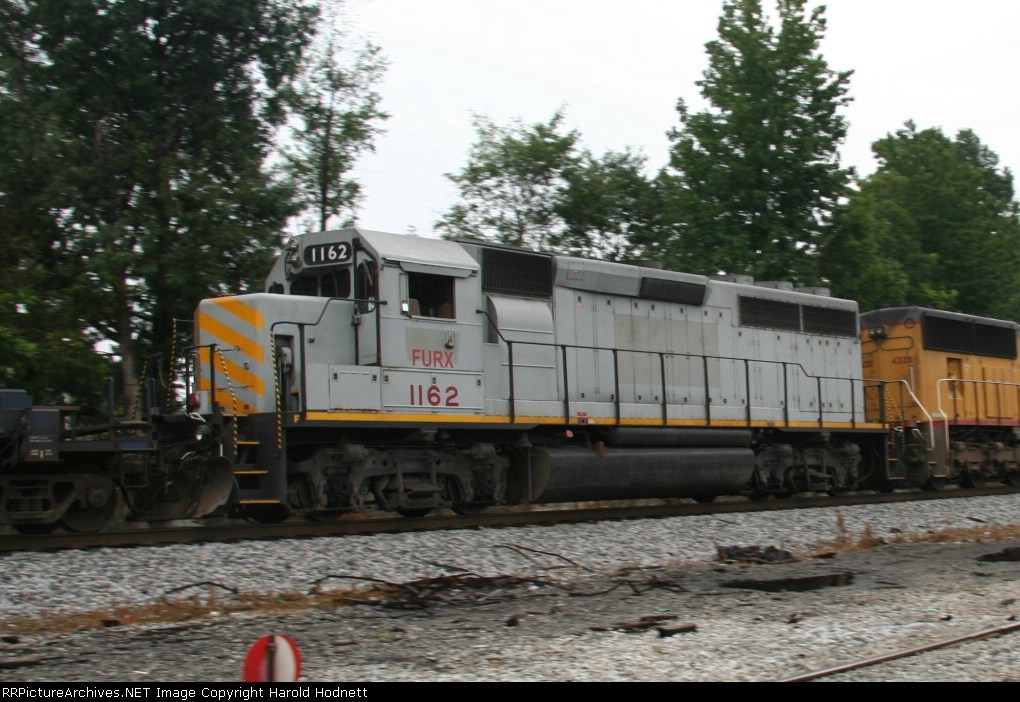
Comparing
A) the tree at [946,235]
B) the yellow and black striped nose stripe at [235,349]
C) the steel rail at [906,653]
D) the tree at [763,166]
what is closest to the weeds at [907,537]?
the steel rail at [906,653]

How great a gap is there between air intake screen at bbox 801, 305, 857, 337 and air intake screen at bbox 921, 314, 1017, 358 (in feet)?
5.69

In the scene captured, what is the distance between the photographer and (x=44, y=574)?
8.16 metres

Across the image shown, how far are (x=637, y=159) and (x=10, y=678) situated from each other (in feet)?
89.3

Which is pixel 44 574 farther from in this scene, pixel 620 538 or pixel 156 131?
pixel 156 131

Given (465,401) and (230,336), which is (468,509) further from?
(230,336)

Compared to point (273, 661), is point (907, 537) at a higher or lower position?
lower

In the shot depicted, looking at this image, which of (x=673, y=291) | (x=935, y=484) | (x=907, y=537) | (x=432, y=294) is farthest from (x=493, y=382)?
(x=935, y=484)

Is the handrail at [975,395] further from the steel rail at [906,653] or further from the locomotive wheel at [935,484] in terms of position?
the steel rail at [906,653]

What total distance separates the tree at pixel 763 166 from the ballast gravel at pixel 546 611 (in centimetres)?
1666

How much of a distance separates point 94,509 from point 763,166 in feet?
72.5

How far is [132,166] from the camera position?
58.3 ft

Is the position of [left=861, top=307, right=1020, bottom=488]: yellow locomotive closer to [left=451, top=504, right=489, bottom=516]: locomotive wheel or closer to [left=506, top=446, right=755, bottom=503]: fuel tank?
[left=506, top=446, right=755, bottom=503]: fuel tank

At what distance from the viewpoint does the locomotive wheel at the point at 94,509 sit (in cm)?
1055

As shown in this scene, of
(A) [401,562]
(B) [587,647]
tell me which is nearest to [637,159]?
(A) [401,562]
